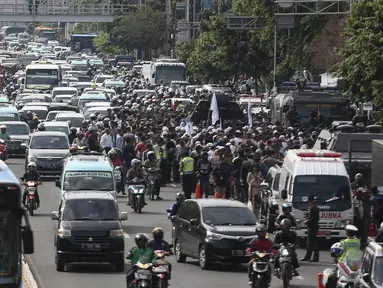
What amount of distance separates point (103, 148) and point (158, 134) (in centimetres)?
205

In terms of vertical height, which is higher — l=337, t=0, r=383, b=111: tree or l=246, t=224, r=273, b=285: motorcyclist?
l=337, t=0, r=383, b=111: tree

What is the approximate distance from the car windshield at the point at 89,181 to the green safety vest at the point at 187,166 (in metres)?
6.00

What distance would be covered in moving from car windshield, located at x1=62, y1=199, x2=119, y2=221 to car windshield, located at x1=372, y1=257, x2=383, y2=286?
28.4 feet

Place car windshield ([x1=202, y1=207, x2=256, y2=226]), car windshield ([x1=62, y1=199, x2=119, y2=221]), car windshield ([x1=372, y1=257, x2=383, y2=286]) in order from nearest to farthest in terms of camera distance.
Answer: car windshield ([x1=372, y1=257, x2=383, y2=286]), car windshield ([x1=62, y1=199, x2=119, y2=221]), car windshield ([x1=202, y1=207, x2=256, y2=226])

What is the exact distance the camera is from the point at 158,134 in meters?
45.7

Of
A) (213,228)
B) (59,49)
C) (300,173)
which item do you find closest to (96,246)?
(213,228)

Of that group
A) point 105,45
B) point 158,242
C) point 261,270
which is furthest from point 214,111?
point 105,45

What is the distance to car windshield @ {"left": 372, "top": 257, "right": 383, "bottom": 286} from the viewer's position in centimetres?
1921

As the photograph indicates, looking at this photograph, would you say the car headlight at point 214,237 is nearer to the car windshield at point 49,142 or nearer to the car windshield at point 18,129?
the car windshield at point 49,142

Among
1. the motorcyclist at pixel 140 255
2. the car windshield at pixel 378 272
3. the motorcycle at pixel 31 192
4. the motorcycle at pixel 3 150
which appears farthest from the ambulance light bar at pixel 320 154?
the motorcycle at pixel 3 150

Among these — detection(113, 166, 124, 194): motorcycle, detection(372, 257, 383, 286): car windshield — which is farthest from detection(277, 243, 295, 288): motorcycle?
detection(113, 166, 124, 194): motorcycle

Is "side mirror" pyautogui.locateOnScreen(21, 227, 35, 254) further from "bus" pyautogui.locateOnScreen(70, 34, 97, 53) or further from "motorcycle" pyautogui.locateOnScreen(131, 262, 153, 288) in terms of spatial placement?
"bus" pyautogui.locateOnScreen(70, 34, 97, 53)

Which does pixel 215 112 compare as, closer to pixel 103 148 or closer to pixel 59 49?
pixel 103 148

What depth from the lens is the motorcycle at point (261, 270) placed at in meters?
23.5
